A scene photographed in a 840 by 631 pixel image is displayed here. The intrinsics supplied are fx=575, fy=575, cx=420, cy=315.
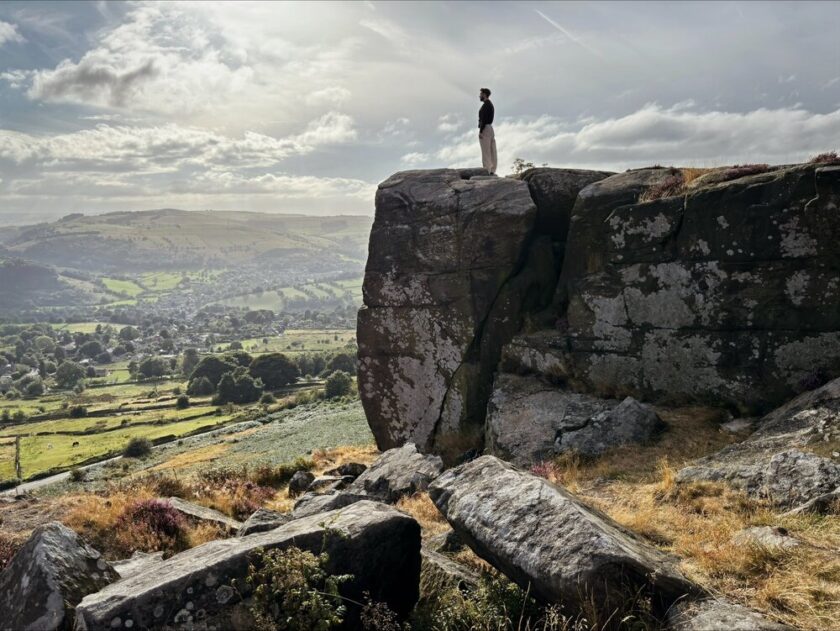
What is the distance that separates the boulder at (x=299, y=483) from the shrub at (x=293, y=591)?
14435 millimetres

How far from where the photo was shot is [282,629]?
21.9 ft

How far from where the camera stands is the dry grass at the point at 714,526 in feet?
23.4

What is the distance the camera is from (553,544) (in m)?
7.75

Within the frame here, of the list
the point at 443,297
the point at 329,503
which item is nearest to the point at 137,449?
the point at 443,297

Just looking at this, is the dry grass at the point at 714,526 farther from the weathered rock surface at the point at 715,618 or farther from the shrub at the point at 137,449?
the shrub at the point at 137,449

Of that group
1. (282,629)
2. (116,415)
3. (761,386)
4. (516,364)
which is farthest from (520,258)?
(116,415)

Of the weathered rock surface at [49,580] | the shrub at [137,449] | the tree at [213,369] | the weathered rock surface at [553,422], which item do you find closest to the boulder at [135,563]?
the weathered rock surface at [49,580]

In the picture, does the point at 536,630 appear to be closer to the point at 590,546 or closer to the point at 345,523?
the point at 590,546

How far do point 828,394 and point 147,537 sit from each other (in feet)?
54.8

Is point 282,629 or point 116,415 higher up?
point 282,629

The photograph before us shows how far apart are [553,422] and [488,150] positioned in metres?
13.0

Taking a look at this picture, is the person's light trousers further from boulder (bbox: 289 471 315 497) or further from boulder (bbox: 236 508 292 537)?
boulder (bbox: 236 508 292 537)

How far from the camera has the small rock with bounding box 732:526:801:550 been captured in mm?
8234

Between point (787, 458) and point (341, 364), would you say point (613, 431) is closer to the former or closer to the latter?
point (787, 458)
